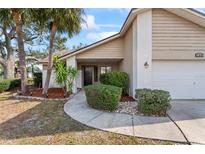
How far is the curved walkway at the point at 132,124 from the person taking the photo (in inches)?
254

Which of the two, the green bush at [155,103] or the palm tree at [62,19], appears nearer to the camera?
the green bush at [155,103]

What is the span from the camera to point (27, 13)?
1447 centimetres

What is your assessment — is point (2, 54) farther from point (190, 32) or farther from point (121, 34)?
point (190, 32)

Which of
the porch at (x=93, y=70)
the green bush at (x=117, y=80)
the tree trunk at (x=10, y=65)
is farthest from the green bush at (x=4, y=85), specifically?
the green bush at (x=117, y=80)

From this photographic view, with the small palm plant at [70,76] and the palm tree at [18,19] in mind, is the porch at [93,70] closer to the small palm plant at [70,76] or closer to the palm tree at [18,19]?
the small palm plant at [70,76]

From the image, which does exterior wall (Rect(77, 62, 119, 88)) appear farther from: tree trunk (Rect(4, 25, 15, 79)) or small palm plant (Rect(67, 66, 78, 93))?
tree trunk (Rect(4, 25, 15, 79))

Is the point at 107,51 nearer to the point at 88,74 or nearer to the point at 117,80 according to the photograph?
the point at 117,80

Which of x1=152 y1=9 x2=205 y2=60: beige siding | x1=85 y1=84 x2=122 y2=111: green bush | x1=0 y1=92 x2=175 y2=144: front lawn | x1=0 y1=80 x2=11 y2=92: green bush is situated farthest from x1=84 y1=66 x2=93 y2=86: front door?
x1=85 y1=84 x2=122 y2=111: green bush

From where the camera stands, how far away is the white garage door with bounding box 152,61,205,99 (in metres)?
12.6

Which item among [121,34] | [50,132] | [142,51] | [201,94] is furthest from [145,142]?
[121,34]

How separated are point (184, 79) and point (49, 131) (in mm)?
8433

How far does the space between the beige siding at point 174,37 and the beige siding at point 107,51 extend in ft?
17.3

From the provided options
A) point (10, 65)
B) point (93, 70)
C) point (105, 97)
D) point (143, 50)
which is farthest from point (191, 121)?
point (10, 65)

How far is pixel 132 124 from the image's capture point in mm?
7457
